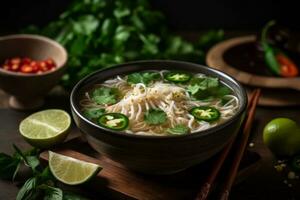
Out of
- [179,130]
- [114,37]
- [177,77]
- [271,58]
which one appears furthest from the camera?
[114,37]

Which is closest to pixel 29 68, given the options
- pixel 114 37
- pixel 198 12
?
pixel 114 37

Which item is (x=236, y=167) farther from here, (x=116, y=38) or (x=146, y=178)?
(x=116, y=38)

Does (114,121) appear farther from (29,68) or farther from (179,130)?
(29,68)

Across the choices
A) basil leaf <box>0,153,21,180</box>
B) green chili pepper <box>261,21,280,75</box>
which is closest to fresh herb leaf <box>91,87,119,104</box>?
basil leaf <box>0,153,21,180</box>

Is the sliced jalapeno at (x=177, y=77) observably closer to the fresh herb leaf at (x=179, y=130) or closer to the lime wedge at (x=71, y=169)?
the fresh herb leaf at (x=179, y=130)

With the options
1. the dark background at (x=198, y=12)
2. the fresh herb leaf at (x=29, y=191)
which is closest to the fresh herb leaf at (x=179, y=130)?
the fresh herb leaf at (x=29, y=191)

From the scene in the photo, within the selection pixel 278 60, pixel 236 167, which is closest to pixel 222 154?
pixel 236 167
